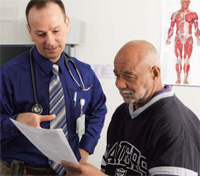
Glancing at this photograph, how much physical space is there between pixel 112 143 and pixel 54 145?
0.29 metres

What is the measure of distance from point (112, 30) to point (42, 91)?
0.78 metres

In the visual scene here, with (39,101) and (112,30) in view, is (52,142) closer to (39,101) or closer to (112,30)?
(39,101)

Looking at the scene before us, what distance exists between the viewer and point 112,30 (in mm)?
1672

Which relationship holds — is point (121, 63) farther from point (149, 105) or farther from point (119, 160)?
point (119, 160)

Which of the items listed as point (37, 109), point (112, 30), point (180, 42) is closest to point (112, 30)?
point (112, 30)

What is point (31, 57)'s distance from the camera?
111 centimetres

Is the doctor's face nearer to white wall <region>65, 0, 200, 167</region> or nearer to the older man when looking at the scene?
the older man

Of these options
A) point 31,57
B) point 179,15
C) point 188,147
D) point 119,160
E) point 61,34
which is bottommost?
point 119,160

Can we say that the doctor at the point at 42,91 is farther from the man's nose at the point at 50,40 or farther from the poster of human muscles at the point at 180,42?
the poster of human muscles at the point at 180,42

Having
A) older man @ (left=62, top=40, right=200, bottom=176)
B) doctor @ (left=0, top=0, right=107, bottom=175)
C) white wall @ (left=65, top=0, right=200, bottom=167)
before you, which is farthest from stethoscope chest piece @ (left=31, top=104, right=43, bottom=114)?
white wall @ (left=65, top=0, right=200, bottom=167)

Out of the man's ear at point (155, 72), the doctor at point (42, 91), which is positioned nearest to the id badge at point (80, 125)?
the doctor at point (42, 91)

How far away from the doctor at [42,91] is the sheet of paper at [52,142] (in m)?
0.19

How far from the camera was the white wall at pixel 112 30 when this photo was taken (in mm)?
1537

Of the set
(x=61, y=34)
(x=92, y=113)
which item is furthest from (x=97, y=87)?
(x=61, y=34)
